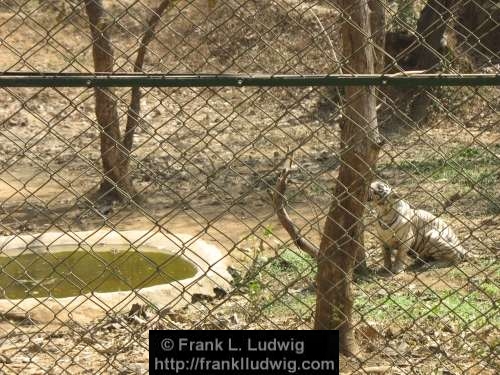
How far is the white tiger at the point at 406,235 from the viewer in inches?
277

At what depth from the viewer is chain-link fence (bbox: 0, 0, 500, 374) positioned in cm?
342

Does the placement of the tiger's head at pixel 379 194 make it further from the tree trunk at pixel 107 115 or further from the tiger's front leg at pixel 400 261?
the tree trunk at pixel 107 115

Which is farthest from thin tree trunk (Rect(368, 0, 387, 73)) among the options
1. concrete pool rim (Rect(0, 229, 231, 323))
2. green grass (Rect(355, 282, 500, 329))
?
concrete pool rim (Rect(0, 229, 231, 323))

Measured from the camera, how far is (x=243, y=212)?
29.4 feet

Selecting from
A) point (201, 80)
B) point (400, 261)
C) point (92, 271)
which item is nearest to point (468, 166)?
point (400, 261)

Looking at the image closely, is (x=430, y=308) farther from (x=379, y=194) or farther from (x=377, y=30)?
(x=377, y=30)

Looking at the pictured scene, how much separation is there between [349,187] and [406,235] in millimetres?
3681

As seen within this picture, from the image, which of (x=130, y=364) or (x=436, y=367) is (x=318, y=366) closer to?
(x=436, y=367)

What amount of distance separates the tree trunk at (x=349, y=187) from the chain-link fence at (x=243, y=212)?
0.05 meters

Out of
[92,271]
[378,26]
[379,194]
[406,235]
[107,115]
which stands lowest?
[92,271]

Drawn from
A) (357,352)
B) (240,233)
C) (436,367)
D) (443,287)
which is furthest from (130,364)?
(240,233)

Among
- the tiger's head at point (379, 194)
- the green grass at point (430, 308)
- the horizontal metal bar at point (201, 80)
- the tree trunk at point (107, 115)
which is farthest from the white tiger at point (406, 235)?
the horizontal metal bar at point (201, 80)

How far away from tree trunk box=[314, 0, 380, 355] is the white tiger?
2974mm

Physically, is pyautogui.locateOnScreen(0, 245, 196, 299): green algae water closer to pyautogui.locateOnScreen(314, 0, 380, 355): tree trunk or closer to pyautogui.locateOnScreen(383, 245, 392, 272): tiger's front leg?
pyautogui.locateOnScreen(383, 245, 392, 272): tiger's front leg
